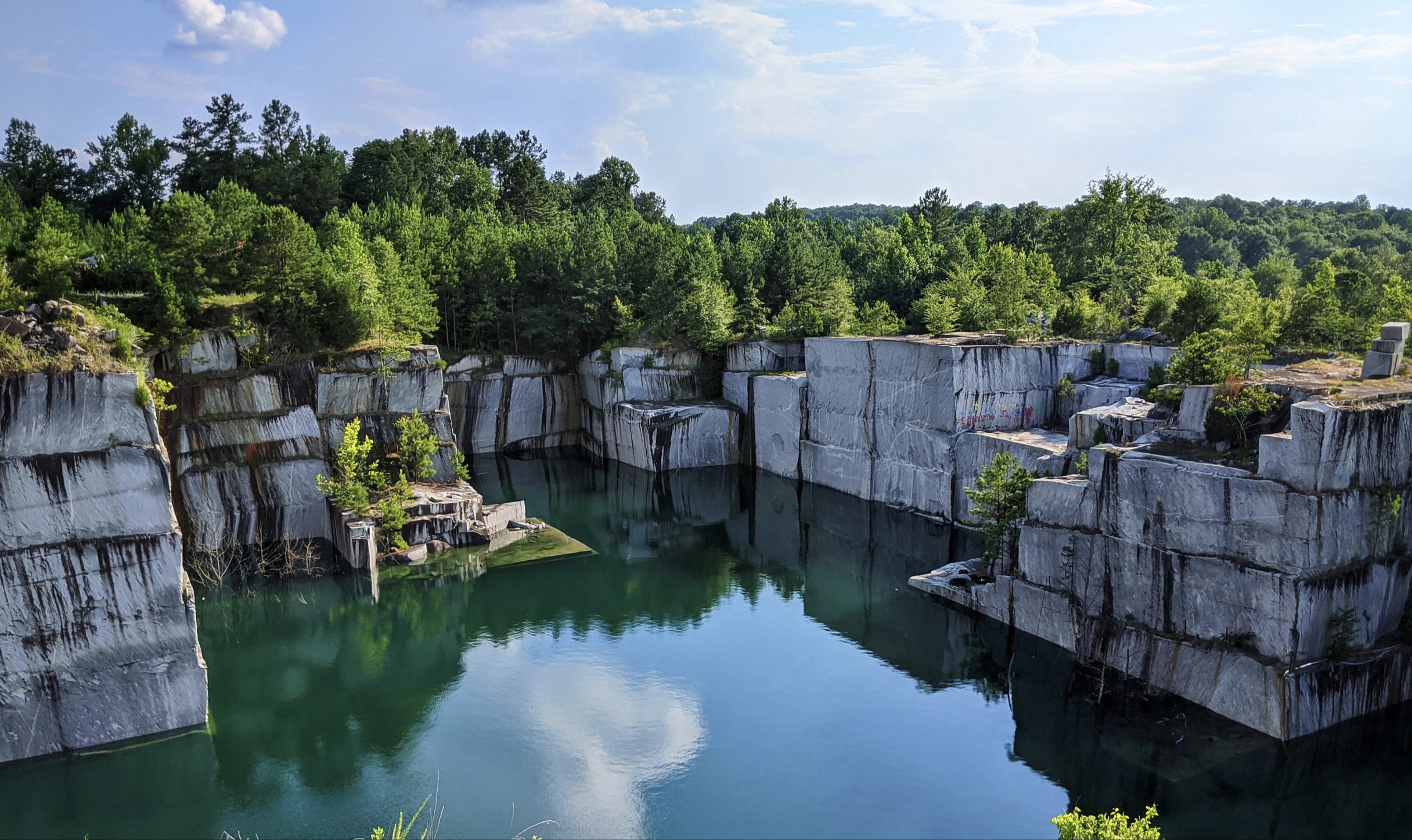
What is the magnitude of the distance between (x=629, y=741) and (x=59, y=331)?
16738mm

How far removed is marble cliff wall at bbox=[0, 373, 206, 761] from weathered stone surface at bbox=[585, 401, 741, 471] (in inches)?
1152

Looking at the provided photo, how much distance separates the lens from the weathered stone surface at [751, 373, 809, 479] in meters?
47.0

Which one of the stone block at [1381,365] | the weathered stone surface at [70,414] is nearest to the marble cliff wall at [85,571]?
the weathered stone surface at [70,414]

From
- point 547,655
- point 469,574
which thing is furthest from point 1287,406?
point 469,574

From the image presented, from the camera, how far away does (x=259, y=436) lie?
37.4 metres

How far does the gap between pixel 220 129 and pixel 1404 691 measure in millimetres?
69801

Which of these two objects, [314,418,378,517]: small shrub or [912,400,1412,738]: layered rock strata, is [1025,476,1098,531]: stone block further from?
[314,418,378,517]: small shrub

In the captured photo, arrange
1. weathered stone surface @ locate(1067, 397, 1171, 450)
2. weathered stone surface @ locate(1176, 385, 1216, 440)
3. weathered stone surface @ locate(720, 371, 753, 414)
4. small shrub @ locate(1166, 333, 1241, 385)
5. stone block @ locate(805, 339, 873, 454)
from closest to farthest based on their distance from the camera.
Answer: weathered stone surface @ locate(1176, 385, 1216, 440)
small shrub @ locate(1166, 333, 1241, 385)
weathered stone surface @ locate(1067, 397, 1171, 450)
stone block @ locate(805, 339, 873, 454)
weathered stone surface @ locate(720, 371, 753, 414)

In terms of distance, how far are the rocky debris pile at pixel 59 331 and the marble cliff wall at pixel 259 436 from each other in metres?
11.8

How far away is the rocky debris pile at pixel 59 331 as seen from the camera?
71.2 ft

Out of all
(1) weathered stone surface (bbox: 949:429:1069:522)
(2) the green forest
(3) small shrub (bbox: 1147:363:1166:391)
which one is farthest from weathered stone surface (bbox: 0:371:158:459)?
(3) small shrub (bbox: 1147:363:1166:391)

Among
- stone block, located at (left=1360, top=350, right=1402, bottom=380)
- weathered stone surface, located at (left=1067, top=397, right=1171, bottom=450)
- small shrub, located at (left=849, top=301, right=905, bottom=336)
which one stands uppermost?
small shrub, located at (left=849, top=301, right=905, bottom=336)

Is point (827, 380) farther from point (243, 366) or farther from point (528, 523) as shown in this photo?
point (243, 366)

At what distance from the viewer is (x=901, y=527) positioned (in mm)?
39562
